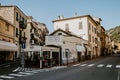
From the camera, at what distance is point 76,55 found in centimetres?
4000

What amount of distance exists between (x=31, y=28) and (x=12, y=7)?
1848 cm

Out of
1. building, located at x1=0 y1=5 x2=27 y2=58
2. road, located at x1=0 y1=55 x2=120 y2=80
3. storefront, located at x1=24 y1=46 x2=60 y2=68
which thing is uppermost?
building, located at x1=0 y1=5 x2=27 y2=58

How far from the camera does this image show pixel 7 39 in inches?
1284

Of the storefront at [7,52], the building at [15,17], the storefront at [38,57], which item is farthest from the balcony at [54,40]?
the storefront at [7,52]

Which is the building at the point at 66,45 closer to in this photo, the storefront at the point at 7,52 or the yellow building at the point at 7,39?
the storefront at the point at 7,52

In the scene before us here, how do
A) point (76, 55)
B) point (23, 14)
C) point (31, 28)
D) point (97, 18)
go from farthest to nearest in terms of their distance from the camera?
point (97, 18) < point (31, 28) < point (23, 14) < point (76, 55)

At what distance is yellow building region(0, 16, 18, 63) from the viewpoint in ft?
96.2

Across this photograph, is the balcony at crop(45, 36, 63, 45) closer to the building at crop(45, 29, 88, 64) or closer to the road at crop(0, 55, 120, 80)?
the building at crop(45, 29, 88, 64)

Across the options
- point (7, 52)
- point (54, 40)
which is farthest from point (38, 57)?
point (7, 52)

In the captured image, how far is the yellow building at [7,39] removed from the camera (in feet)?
96.2

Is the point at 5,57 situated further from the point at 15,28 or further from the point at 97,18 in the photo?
the point at 97,18

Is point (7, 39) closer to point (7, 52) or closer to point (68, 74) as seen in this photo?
point (7, 52)

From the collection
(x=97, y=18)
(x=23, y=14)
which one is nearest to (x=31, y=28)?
(x=23, y=14)

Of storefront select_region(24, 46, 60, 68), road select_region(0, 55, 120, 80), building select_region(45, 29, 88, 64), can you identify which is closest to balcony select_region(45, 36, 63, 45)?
building select_region(45, 29, 88, 64)
